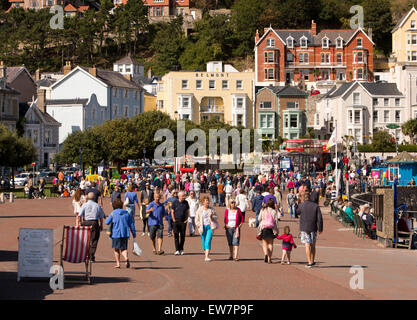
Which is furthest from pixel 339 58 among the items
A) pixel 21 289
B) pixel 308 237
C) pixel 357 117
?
pixel 21 289

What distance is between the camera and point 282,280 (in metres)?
17.1

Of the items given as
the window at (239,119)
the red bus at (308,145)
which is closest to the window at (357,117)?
the window at (239,119)

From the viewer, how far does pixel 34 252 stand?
16.4 metres

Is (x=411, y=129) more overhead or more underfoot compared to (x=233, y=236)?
more overhead

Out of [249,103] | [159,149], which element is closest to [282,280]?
[159,149]

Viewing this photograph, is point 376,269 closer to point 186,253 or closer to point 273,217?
point 273,217

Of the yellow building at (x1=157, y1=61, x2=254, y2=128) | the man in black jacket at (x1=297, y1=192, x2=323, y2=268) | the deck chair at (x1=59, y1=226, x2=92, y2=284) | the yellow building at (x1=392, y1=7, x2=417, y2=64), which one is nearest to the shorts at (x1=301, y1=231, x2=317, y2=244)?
the man in black jacket at (x1=297, y1=192, x2=323, y2=268)

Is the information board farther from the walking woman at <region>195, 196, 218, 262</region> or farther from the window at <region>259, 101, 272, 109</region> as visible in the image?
the window at <region>259, 101, 272, 109</region>

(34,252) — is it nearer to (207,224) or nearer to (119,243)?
(119,243)

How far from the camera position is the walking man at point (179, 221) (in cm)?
2200

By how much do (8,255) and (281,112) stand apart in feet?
283

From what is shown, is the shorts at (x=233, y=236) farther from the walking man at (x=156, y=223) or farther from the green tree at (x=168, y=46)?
the green tree at (x=168, y=46)

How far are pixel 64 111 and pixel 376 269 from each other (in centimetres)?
8049

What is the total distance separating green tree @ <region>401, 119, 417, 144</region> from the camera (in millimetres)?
91125
